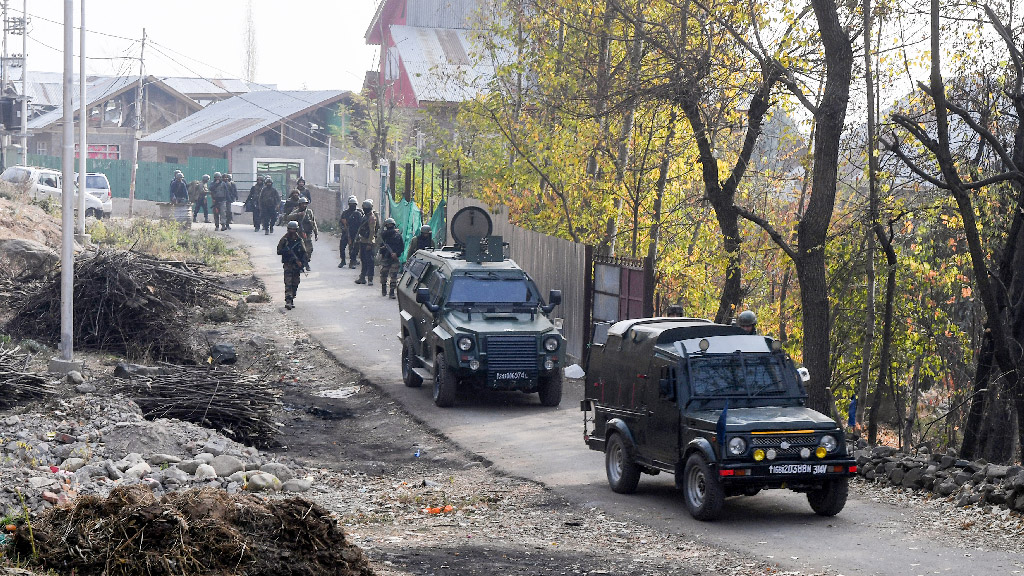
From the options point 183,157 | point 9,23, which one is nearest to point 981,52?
point 9,23

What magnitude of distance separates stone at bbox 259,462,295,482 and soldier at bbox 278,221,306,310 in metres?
11.5

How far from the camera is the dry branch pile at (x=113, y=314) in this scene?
60.6ft

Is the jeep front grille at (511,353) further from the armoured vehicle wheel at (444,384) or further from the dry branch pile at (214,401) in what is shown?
the dry branch pile at (214,401)

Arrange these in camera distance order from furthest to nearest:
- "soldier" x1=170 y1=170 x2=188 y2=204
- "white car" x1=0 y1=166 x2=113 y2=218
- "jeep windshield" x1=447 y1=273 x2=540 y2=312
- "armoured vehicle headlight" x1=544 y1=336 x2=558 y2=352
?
"white car" x1=0 y1=166 x2=113 y2=218 < "soldier" x1=170 y1=170 x2=188 y2=204 < "jeep windshield" x1=447 y1=273 x2=540 y2=312 < "armoured vehicle headlight" x1=544 y1=336 x2=558 y2=352

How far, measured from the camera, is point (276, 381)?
1811 centimetres

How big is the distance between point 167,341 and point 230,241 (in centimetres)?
1856

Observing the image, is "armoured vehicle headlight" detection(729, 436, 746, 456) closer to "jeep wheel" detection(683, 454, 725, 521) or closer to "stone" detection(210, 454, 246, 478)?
"jeep wheel" detection(683, 454, 725, 521)

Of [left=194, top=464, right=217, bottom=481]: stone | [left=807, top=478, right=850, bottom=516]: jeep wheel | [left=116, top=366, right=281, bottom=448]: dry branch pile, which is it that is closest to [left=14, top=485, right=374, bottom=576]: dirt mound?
[left=194, top=464, right=217, bottom=481]: stone

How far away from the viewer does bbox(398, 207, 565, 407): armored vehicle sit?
1548 cm

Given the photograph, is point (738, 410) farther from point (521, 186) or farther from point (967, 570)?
point (521, 186)

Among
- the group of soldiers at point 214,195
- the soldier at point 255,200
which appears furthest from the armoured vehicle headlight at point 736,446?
the group of soldiers at point 214,195

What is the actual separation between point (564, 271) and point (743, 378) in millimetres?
9402

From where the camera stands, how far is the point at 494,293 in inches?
646

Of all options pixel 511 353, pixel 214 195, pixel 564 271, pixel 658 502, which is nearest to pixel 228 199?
pixel 214 195
